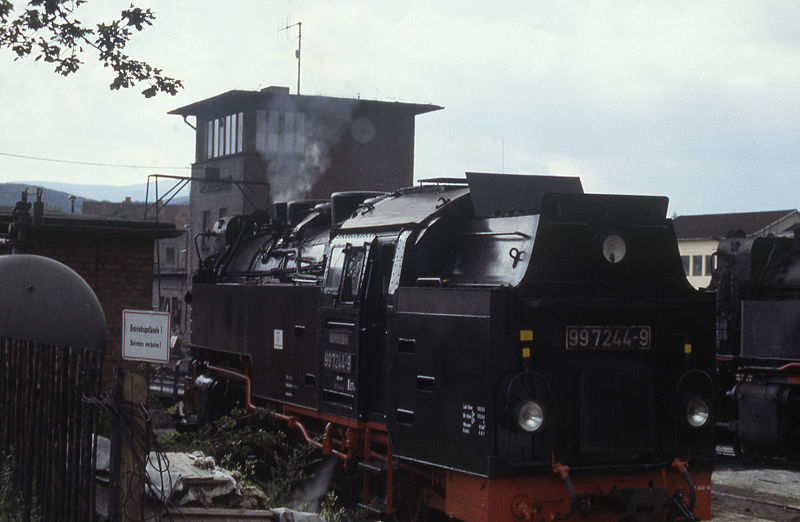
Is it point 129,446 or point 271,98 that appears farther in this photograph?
point 271,98

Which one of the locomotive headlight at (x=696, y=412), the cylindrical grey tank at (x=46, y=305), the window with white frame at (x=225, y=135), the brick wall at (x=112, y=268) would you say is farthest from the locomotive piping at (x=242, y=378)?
the window with white frame at (x=225, y=135)

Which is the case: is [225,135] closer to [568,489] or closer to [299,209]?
[299,209]

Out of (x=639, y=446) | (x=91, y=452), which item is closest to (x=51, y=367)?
(x=91, y=452)

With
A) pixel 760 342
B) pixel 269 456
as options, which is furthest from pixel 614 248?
pixel 760 342

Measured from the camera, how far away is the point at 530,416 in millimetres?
7469

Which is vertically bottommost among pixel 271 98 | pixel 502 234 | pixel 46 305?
pixel 46 305

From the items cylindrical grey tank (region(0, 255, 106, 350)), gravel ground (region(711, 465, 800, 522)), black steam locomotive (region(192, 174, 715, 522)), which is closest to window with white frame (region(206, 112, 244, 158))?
gravel ground (region(711, 465, 800, 522))

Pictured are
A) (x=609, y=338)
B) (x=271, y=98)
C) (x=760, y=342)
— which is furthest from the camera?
(x=271, y=98)

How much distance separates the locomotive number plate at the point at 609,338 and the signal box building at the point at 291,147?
29.2 meters

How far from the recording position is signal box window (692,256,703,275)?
6046 centimetres

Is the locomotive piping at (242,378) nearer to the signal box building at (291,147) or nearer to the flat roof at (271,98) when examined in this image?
the signal box building at (291,147)

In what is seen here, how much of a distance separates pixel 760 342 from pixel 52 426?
11.0 m

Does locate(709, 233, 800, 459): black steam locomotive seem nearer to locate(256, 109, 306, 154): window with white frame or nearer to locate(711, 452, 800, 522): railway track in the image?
locate(711, 452, 800, 522): railway track

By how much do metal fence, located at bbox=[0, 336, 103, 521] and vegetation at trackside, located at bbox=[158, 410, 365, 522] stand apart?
1.79 meters
